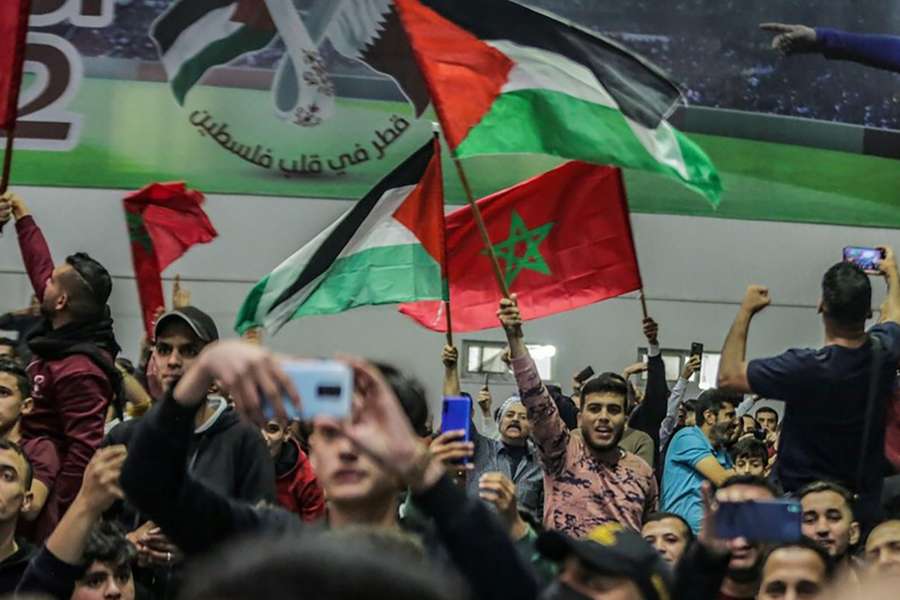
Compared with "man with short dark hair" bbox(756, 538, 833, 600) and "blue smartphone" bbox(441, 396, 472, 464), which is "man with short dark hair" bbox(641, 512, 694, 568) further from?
"blue smartphone" bbox(441, 396, 472, 464)

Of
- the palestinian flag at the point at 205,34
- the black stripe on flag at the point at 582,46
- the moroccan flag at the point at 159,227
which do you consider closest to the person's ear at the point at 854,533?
the black stripe on flag at the point at 582,46

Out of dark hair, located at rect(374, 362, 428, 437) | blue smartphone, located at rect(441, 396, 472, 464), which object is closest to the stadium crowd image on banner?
blue smartphone, located at rect(441, 396, 472, 464)

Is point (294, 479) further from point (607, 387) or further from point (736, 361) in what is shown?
point (736, 361)

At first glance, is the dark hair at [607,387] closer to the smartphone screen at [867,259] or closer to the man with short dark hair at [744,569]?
the smartphone screen at [867,259]

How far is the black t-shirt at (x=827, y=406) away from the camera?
5531 millimetres

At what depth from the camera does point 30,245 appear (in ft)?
23.4

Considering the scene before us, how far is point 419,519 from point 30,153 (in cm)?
1299

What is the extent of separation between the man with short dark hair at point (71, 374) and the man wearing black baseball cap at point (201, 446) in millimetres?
574

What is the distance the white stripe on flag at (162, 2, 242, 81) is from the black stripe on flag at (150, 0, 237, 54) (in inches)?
1.9

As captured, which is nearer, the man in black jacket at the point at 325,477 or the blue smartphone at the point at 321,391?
the blue smartphone at the point at 321,391

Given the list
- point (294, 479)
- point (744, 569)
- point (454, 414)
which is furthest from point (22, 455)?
point (744, 569)

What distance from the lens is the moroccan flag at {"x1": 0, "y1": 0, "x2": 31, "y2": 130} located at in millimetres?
6984

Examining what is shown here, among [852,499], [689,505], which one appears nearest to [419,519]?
[852,499]

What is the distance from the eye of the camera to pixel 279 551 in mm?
1353
